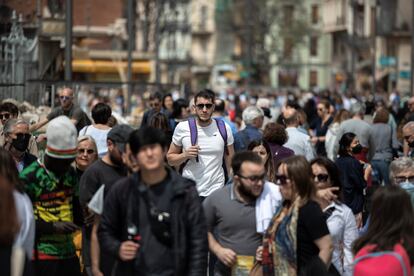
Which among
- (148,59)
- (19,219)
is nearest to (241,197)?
(19,219)

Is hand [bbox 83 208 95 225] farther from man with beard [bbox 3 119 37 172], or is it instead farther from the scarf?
man with beard [bbox 3 119 37 172]

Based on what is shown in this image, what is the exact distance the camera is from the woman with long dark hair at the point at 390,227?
23.0ft

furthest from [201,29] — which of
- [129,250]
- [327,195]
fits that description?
[129,250]

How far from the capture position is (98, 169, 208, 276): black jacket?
7203 mm

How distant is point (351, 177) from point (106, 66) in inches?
1665

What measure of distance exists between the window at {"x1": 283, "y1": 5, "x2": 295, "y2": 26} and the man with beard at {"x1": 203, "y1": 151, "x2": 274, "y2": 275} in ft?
267

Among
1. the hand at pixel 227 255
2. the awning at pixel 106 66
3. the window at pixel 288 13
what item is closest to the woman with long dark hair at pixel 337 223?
the hand at pixel 227 255

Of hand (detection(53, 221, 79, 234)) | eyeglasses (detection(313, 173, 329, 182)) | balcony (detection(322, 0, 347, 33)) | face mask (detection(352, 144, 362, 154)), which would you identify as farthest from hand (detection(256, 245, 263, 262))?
balcony (detection(322, 0, 347, 33))

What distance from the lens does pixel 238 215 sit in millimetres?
8117

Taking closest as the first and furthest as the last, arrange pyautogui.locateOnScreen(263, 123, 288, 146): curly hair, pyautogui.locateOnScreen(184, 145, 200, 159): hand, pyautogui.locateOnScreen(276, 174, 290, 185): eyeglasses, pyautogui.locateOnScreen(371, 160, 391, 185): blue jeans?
pyautogui.locateOnScreen(276, 174, 290, 185): eyeglasses < pyautogui.locateOnScreen(184, 145, 200, 159): hand < pyautogui.locateOnScreen(263, 123, 288, 146): curly hair < pyautogui.locateOnScreen(371, 160, 391, 185): blue jeans

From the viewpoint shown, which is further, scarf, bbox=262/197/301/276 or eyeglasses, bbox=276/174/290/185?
eyeglasses, bbox=276/174/290/185

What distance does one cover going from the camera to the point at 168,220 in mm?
7180

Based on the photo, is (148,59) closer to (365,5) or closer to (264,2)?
(365,5)

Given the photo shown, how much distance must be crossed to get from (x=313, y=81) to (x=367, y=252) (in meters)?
95.5
